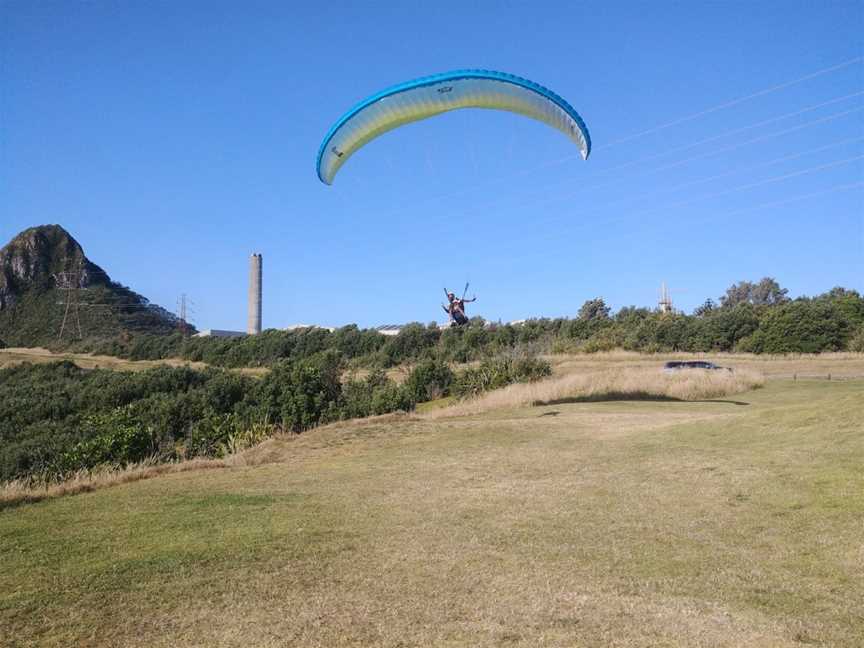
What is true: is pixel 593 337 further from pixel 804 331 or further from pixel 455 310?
pixel 455 310

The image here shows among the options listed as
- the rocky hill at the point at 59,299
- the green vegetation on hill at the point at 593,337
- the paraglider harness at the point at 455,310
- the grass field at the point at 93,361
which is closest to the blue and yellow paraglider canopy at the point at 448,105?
the paraglider harness at the point at 455,310

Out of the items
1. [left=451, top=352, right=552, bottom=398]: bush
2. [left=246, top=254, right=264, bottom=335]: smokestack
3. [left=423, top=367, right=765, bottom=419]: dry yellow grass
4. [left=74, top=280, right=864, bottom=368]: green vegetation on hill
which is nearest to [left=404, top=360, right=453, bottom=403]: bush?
[left=451, top=352, right=552, bottom=398]: bush

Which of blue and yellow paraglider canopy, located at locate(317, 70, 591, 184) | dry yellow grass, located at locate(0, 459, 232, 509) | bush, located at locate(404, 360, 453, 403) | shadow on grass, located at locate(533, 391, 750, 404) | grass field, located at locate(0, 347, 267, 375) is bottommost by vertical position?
dry yellow grass, located at locate(0, 459, 232, 509)

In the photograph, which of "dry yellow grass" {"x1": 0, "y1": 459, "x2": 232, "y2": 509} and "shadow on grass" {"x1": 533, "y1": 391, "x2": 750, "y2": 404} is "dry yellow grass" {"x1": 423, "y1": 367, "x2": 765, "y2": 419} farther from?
"dry yellow grass" {"x1": 0, "y1": 459, "x2": 232, "y2": 509}

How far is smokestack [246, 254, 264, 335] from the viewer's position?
287ft

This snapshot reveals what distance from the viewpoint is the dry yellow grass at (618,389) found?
2444 cm

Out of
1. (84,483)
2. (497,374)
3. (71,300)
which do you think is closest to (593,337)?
(497,374)

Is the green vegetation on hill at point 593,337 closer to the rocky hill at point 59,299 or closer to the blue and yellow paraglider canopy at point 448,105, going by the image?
the blue and yellow paraglider canopy at point 448,105

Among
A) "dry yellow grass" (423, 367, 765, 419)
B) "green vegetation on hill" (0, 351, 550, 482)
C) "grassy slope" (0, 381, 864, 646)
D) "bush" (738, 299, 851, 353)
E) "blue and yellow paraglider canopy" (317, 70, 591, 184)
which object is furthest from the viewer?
"bush" (738, 299, 851, 353)

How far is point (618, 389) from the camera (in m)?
26.2

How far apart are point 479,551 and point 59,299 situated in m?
101

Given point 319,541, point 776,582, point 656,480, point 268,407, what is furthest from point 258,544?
point 268,407

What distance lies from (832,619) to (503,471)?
7562 millimetres

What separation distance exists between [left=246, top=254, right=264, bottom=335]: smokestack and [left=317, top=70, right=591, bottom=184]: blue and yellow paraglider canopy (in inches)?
2795
